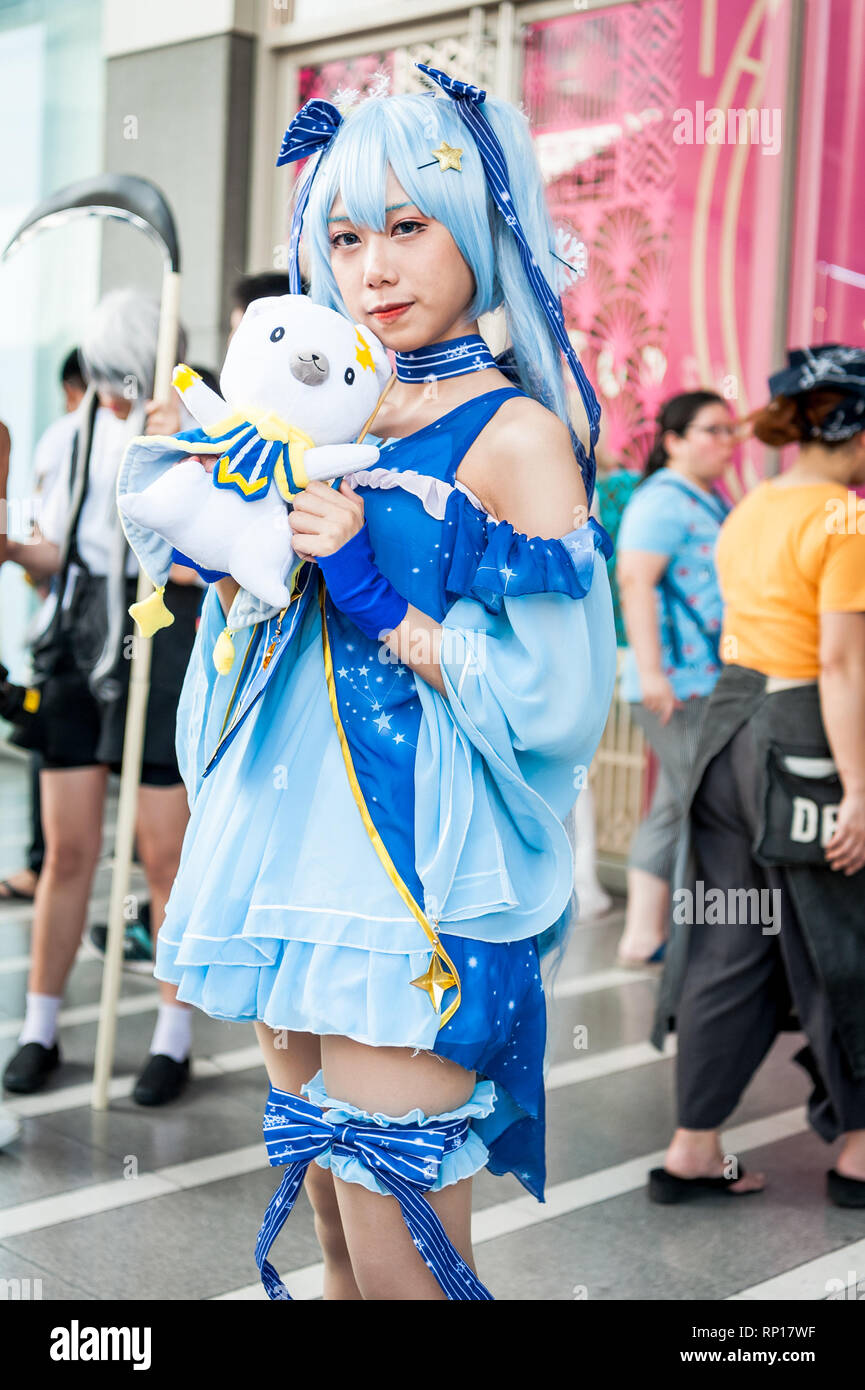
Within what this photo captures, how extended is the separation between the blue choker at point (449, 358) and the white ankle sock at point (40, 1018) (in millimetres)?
2162

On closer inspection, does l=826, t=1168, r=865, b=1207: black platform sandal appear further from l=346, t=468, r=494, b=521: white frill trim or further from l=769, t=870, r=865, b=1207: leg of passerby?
l=346, t=468, r=494, b=521: white frill trim

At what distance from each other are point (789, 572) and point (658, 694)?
1.43 metres

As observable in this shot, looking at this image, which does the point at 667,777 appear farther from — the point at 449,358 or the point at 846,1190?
the point at 449,358

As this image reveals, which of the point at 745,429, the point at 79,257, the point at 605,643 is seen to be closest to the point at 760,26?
the point at 745,429

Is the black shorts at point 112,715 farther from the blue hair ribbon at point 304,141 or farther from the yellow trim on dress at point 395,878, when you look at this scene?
the yellow trim on dress at point 395,878

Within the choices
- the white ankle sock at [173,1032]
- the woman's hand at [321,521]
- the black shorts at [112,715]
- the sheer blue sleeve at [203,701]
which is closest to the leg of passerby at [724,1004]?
the white ankle sock at [173,1032]

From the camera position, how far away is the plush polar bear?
1.50m

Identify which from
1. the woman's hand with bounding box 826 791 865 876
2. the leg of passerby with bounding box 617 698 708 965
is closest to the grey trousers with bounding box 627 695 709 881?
the leg of passerby with bounding box 617 698 708 965

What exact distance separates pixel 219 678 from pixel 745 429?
3617mm

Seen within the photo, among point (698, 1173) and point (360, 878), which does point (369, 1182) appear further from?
point (698, 1173)

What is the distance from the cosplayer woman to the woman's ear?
20 millimetres

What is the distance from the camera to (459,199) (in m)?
1.60

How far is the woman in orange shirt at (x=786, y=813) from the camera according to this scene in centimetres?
277

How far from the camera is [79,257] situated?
23.5 feet
